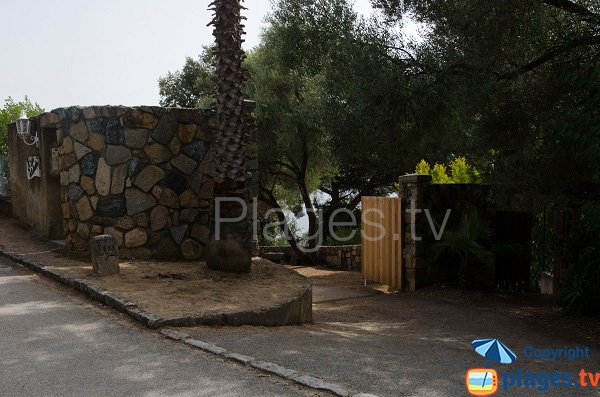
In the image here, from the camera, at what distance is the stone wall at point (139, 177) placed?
9875mm

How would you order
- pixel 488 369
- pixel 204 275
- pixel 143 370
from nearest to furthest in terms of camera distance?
pixel 143 370
pixel 488 369
pixel 204 275

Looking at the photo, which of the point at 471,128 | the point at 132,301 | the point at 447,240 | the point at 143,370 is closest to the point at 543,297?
the point at 447,240

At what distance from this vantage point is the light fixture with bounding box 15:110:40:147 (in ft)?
39.4

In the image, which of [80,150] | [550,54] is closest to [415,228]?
[550,54]

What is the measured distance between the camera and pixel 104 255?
8.34 m

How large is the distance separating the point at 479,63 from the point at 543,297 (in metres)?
4.73

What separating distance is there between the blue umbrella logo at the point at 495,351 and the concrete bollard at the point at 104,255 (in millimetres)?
4898

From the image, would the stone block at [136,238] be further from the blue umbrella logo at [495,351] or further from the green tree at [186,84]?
the green tree at [186,84]

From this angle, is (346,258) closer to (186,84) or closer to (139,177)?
(139,177)

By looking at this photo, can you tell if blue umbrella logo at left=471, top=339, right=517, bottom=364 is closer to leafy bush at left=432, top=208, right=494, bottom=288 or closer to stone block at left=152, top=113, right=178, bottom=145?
leafy bush at left=432, top=208, right=494, bottom=288

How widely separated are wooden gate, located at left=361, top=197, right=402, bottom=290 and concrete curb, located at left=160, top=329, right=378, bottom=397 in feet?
23.3

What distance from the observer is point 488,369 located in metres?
5.50

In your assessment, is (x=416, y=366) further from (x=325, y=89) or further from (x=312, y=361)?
(x=325, y=89)

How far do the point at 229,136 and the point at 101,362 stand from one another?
195 inches
